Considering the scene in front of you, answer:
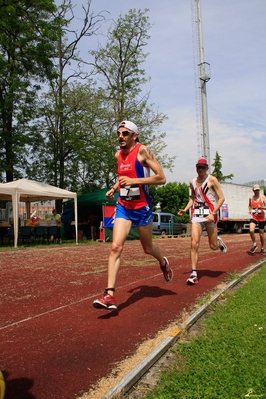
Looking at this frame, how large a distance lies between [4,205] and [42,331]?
26.2m

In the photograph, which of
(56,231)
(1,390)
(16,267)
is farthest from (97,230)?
(1,390)

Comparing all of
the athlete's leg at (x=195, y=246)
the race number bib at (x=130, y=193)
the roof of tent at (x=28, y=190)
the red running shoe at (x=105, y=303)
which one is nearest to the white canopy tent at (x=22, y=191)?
the roof of tent at (x=28, y=190)

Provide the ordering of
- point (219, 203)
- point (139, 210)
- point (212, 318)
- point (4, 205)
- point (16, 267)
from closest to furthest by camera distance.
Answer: point (212, 318) → point (139, 210) → point (219, 203) → point (16, 267) → point (4, 205)

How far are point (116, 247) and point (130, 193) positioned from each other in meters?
0.68

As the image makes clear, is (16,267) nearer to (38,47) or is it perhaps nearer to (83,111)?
(38,47)

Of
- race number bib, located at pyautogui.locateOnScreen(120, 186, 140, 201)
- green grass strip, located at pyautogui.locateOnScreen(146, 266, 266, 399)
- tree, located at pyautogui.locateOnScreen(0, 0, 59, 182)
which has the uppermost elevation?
tree, located at pyautogui.locateOnScreen(0, 0, 59, 182)

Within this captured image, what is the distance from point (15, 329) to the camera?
12.8 feet

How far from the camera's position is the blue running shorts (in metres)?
4.79

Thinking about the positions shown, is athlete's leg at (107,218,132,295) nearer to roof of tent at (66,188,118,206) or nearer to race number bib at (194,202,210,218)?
race number bib at (194,202,210,218)

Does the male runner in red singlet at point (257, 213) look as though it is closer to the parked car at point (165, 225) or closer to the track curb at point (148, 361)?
the track curb at point (148, 361)

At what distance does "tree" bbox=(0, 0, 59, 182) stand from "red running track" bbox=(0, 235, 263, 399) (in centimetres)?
1831

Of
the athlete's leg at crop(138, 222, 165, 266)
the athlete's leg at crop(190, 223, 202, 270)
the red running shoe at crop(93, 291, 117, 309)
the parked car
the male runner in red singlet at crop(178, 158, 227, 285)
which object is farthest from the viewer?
the parked car

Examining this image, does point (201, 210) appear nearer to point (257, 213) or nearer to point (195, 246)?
point (195, 246)

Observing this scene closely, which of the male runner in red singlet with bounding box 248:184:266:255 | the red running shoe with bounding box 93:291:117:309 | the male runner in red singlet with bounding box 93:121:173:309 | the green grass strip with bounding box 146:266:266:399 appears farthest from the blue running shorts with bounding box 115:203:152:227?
the male runner in red singlet with bounding box 248:184:266:255
